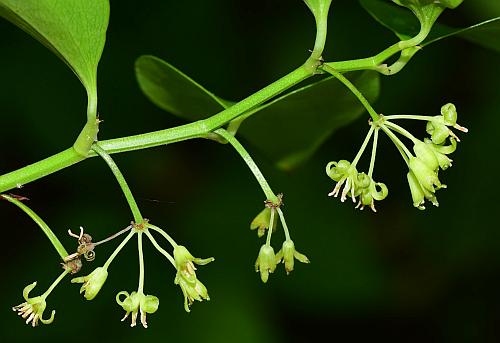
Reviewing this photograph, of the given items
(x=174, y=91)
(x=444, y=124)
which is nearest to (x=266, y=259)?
(x=444, y=124)

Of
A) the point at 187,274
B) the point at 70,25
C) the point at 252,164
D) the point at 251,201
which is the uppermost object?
the point at 251,201

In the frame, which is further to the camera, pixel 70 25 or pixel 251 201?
pixel 251 201

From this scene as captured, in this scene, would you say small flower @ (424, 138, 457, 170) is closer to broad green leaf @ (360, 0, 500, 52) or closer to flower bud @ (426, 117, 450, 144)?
flower bud @ (426, 117, 450, 144)

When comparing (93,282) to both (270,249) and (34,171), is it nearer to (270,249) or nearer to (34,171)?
(34,171)


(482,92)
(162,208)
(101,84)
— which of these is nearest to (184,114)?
(162,208)

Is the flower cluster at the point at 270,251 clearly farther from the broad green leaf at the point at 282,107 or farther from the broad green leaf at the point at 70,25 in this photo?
the broad green leaf at the point at 70,25

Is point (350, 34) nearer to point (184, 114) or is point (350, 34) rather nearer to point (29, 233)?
point (29, 233)

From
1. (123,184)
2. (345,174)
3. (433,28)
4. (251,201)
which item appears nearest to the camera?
(123,184)

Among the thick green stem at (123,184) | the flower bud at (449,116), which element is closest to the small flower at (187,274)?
the thick green stem at (123,184)
